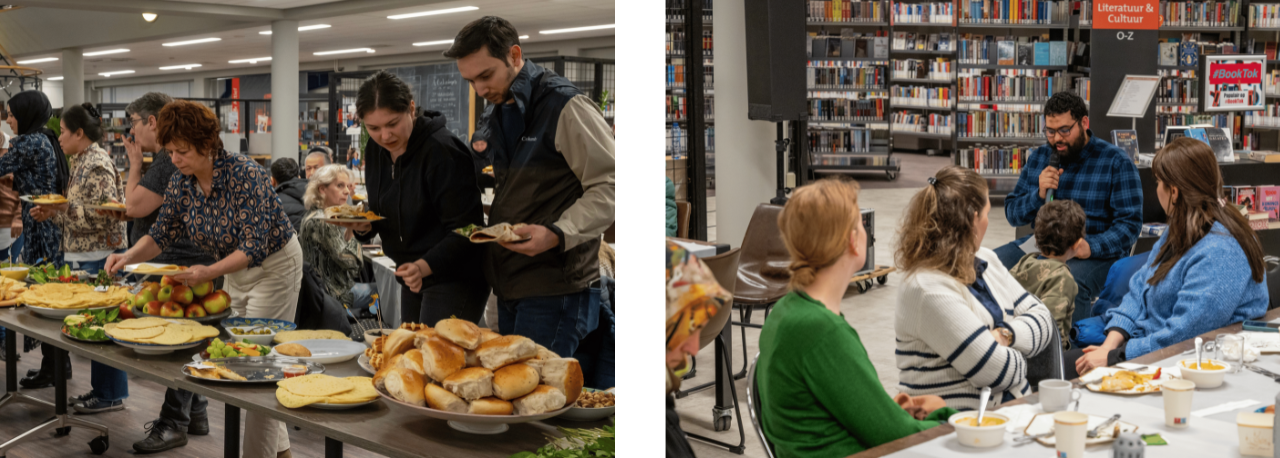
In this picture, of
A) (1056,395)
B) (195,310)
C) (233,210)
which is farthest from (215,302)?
(1056,395)

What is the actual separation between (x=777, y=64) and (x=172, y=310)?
80.1 inches

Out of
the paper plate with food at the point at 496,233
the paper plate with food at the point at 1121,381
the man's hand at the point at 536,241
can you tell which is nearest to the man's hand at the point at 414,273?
the paper plate with food at the point at 496,233

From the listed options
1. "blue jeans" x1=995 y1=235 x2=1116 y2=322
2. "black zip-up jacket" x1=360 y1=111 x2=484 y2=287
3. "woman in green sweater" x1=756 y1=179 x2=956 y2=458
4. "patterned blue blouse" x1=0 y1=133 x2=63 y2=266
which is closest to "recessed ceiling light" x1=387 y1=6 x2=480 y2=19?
"black zip-up jacket" x1=360 y1=111 x2=484 y2=287

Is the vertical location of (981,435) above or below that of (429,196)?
below

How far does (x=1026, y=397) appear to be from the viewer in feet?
4.74

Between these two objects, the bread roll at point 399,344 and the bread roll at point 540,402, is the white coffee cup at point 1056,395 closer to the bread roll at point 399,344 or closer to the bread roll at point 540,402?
the bread roll at point 540,402

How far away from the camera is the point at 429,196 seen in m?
2.46

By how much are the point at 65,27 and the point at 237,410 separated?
205 centimetres

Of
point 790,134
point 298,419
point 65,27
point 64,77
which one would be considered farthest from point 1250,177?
point 64,77

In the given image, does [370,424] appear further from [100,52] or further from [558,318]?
[100,52]

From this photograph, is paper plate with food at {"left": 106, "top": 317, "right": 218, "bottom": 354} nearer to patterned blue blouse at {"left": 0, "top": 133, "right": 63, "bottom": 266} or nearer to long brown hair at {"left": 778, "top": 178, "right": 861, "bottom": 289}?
long brown hair at {"left": 778, "top": 178, "right": 861, "bottom": 289}

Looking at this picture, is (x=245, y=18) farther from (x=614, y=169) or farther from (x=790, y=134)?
(x=790, y=134)

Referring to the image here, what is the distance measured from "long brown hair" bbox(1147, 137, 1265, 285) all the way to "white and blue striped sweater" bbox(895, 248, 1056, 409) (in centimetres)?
38

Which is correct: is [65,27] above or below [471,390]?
above
